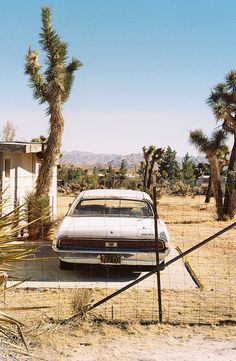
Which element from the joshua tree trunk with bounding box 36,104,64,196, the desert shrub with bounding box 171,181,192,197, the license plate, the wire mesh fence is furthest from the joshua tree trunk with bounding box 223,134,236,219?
the desert shrub with bounding box 171,181,192,197

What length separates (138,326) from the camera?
550cm

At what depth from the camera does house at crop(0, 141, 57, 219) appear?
473 inches

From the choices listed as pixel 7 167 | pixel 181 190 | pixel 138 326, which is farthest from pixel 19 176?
pixel 181 190

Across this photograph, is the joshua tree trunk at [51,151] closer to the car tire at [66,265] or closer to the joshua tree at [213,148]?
the car tire at [66,265]

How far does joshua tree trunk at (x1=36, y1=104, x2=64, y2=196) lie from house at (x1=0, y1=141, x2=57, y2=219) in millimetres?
420

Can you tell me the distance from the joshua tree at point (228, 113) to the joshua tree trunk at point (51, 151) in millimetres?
8803

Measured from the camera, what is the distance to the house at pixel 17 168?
39.4 ft

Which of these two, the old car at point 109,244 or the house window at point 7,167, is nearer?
the old car at point 109,244

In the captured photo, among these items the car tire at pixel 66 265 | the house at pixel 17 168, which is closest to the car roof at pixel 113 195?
the car tire at pixel 66 265

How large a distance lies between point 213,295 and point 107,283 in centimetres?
171

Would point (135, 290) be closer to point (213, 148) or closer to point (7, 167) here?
point (7, 167)

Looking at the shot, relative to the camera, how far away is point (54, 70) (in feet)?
43.6

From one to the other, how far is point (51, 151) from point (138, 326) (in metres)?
8.62

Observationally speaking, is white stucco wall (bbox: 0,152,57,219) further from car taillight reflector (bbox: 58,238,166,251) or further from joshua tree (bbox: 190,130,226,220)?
joshua tree (bbox: 190,130,226,220)
